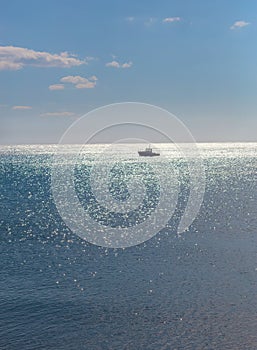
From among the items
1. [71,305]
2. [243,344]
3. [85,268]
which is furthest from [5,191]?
[243,344]

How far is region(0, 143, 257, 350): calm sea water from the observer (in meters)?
43.5

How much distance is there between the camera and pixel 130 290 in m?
55.4

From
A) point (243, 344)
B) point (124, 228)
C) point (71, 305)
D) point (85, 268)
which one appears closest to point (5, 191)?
point (124, 228)

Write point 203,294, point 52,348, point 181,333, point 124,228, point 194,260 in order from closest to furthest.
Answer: point 52,348 < point 181,333 < point 203,294 < point 194,260 < point 124,228

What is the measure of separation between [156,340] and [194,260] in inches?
1079

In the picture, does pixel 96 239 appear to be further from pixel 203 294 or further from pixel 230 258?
pixel 203 294

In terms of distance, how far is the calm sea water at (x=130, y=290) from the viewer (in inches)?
1713

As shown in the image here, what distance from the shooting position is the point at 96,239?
84.9 meters

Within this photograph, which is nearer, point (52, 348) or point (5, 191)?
point (52, 348)

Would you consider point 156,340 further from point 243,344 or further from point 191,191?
point 191,191

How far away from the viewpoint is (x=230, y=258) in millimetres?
70000

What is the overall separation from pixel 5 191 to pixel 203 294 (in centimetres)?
13212

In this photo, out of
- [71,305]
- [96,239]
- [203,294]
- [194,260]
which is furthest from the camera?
[96,239]

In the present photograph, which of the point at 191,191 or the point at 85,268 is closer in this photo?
the point at 85,268
